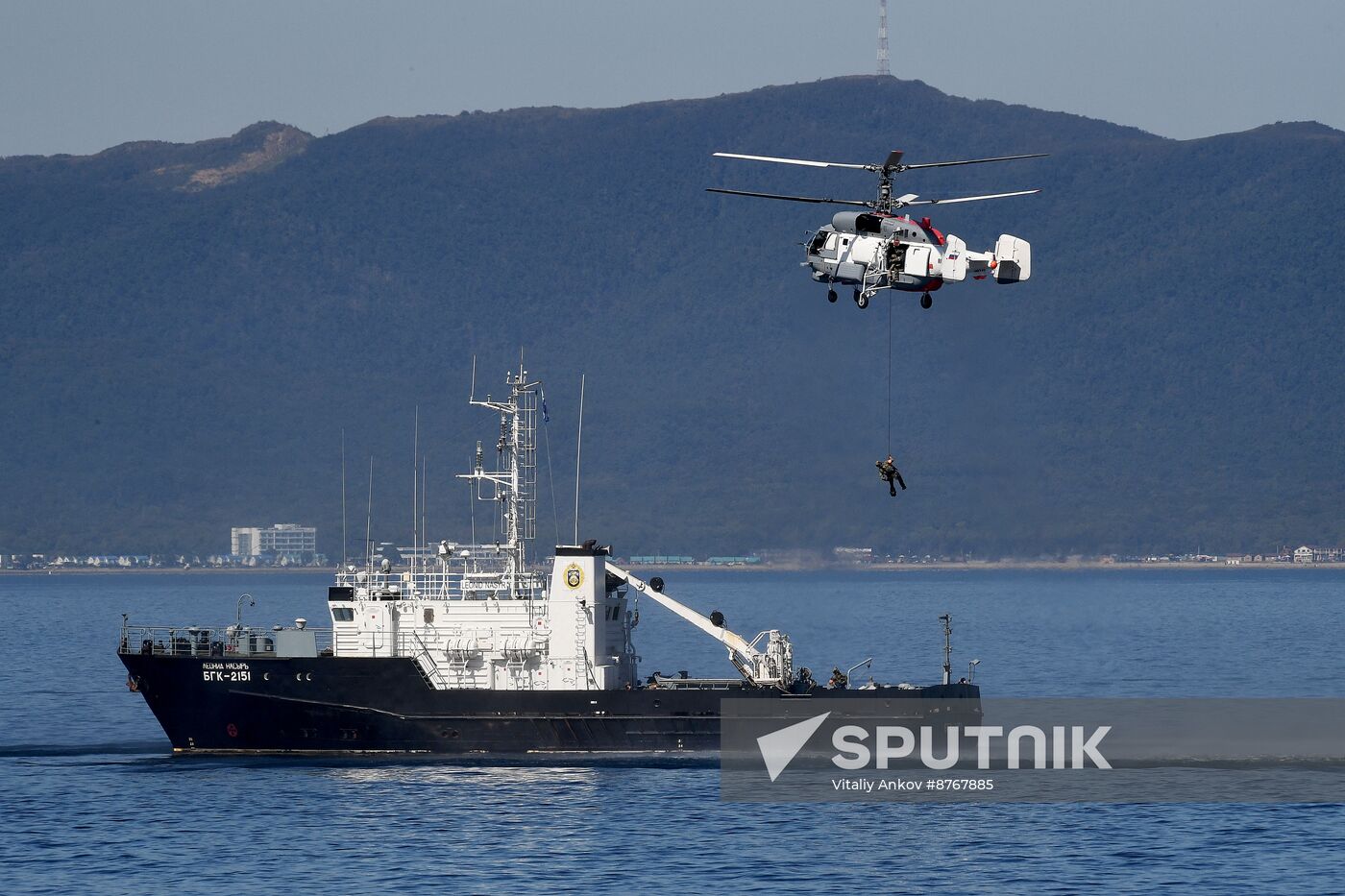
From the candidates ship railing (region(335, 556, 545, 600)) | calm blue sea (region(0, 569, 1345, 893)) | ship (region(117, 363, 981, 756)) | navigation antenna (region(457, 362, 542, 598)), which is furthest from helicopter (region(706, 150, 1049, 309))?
ship railing (region(335, 556, 545, 600))

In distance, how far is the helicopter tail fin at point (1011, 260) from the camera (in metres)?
39.5

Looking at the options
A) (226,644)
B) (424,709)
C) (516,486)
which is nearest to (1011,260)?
(516,486)

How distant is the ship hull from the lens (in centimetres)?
4681

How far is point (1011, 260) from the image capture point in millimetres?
39781

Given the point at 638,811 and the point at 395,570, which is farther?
the point at 395,570

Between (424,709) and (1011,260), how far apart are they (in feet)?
56.7

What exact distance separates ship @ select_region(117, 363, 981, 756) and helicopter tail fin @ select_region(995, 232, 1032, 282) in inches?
414

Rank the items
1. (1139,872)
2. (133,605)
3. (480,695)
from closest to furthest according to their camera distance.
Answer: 1. (1139,872)
2. (480,695)
3. (133,605)

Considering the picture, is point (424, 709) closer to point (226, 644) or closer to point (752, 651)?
point (226, 644)

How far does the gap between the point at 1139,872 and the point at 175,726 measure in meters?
23.3

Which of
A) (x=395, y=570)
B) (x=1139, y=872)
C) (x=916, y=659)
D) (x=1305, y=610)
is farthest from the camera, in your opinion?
(x=1305, y=610)

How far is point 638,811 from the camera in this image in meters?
42.6

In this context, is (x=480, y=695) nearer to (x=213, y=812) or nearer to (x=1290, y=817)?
(x=213, y=812)

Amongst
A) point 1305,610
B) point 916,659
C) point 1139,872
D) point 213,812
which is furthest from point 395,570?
point 1305,610
